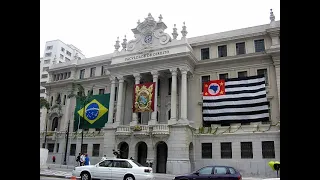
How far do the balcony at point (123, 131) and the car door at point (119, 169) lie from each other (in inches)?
603

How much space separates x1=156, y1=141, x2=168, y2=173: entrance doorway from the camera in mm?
32531

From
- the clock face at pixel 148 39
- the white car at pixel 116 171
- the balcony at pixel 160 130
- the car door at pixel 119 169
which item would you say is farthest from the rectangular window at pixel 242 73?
the car door at pixel 119 169

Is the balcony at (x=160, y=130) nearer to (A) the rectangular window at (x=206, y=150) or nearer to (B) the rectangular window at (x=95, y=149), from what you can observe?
(A) the rectangular window at (x=206, y=150)

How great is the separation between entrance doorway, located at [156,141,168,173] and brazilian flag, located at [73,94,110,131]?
25.9 ft

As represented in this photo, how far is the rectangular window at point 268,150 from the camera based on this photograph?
28.0 meters

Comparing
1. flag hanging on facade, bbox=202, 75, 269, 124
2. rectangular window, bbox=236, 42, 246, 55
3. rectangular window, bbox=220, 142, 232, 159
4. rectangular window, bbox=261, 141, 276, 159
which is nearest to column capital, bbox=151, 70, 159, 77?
flag hanging on facade, bbox=202, 75, 269, 124

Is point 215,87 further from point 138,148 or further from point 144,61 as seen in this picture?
point 138,148

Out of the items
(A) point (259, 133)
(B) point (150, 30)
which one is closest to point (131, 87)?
(B) point (150, 30)

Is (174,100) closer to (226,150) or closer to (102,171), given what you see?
(226,150)

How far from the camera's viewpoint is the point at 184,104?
31.0 metres

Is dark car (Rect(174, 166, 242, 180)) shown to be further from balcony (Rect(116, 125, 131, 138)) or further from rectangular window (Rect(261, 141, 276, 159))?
balcony (Rect(116, 125, 131, 138))

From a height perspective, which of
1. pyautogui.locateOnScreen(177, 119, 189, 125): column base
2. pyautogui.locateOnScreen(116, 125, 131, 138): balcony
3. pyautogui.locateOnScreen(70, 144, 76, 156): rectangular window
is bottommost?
pyautogui.locateOnScreen(70, 144, 76, 156): rectangular window
